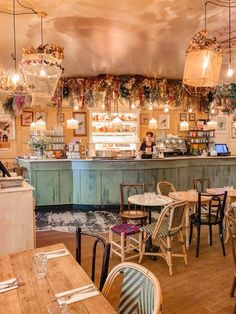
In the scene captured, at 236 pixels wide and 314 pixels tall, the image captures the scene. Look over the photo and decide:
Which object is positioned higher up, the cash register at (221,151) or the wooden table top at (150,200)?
the cash register at (221,151)

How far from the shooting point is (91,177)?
6844mm

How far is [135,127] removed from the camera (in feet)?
34.8

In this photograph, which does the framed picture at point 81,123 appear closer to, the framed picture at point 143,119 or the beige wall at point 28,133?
the beige wall at point 28,133

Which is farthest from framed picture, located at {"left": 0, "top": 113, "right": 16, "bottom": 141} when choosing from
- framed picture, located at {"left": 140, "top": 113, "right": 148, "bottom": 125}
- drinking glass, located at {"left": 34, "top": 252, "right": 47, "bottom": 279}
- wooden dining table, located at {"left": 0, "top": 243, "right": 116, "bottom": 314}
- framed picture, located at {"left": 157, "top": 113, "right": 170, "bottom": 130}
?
drinking glass, located at {"left": 34, "top": 252, "right": 47, "bottom": 279}

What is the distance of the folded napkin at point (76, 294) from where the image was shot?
1525 mm

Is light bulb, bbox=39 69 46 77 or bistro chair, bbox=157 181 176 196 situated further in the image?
bistro chair, bbox=157 181 176 196

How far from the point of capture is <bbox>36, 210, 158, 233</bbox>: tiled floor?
5578mm

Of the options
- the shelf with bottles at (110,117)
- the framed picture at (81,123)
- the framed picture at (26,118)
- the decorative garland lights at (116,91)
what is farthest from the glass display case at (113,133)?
the decorative garland lights at (116,91)

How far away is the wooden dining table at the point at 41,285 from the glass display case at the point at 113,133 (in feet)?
27.0

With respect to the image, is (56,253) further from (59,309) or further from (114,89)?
(114,89)

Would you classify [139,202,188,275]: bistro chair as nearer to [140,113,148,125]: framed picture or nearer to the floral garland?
the floral garland

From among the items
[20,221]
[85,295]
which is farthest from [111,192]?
[85,295]

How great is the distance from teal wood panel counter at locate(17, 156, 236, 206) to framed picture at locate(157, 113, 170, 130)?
413 cm

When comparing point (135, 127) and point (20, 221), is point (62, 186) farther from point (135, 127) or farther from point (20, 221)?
point (135, 127)
